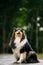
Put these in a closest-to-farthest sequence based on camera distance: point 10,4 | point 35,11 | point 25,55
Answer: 1. point 25,55
2. point 10,4
3. point 35,11

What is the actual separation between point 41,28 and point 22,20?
1.76 metres

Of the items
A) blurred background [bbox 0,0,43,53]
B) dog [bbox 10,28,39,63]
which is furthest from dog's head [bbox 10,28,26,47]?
blurred background [bbox 0,0,43,53]

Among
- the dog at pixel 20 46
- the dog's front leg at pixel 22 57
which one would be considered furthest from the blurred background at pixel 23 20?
the dog at pixel 20 46

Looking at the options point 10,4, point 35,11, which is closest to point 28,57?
point 10,4

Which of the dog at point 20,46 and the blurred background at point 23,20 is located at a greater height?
the blurred background at point 23,20

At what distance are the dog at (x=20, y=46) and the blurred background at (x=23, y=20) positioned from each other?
18.2 metres

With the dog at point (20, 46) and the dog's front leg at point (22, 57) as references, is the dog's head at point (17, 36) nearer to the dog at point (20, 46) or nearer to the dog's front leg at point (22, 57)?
the dog at point (20, 46)

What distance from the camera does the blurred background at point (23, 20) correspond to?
34.6m

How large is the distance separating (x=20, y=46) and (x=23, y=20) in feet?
73.4

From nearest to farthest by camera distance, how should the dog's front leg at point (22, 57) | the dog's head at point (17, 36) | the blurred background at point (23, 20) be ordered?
the dog's head at point (17, 36)
the dog's front leg at point (22, 57)
the blurred background at point (23, 20)

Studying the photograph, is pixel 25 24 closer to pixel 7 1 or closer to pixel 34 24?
pixel 34 24

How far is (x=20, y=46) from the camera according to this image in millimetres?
14922

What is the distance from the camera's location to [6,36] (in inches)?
1394

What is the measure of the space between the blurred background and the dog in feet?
59.7
